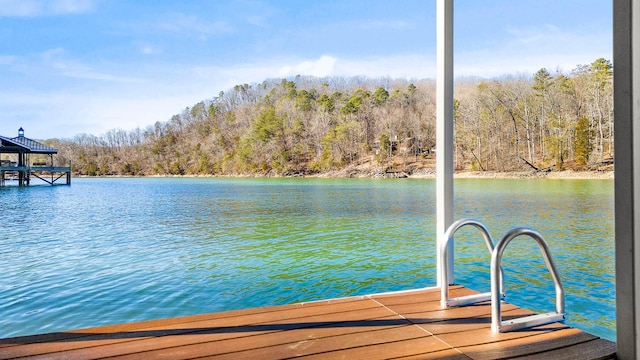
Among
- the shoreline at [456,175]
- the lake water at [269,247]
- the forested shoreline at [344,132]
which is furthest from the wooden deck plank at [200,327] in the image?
the forested shoreline at [344,132]

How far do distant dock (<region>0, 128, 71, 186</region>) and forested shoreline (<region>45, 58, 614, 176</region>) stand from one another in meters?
1.11

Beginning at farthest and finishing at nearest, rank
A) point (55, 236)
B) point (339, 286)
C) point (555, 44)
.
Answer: point (555, 44)
point (55, 236)
point (339, 286)

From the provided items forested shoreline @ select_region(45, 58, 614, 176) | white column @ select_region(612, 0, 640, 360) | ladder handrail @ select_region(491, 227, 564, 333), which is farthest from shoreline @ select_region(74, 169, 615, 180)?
white column @ select_region(612, 0, 640, 360)

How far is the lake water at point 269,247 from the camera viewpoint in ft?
22.0

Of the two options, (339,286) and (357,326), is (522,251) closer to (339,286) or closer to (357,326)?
(339,286)

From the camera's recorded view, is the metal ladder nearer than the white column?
No

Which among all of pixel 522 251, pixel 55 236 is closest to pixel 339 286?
pixel 522 251

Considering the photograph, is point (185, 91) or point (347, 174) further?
point (185, 91)

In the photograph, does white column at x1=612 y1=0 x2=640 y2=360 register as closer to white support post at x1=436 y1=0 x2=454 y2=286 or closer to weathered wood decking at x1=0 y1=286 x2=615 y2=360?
weathered wood decking at x1=0 y1=286 x2=615 y2=360

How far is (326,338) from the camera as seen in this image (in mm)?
1439

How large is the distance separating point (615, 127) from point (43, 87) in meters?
30.2

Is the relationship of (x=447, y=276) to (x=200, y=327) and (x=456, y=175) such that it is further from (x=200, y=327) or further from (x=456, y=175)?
(x=456, y=175)

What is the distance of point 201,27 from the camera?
27.7 m

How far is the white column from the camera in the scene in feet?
3.88
